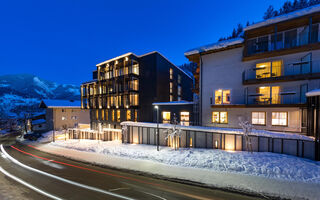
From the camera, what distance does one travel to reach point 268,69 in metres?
14.5

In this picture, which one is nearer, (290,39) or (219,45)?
(290,39)

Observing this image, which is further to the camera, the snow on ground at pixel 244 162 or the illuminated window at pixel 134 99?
the illuminated window at pixel 134 99

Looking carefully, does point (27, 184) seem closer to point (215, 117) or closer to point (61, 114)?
point (215, 117)

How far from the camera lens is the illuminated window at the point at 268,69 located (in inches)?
548

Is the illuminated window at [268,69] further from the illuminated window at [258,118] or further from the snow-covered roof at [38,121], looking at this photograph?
the snow-covered roof at [38,121]

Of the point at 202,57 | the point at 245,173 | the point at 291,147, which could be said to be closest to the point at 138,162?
the point at 245,173

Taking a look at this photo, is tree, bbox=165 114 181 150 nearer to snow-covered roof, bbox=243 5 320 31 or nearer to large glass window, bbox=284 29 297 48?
snow-covered roof, bbox=243 5 320 31

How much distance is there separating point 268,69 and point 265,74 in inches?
27.3

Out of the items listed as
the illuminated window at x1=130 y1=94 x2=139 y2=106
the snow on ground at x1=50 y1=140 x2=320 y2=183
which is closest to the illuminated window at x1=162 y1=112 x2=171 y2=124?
the snow on ground at x1=50 y1=140 x2=320 y2=183

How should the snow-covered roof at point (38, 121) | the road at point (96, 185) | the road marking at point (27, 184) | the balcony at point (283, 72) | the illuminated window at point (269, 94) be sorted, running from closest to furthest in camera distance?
the road at point (96, 185) < the road marking at point (27, 184) < the balcony at point (283, 72) < the illuminated window at point (269, 94) < the snow-covered roof at point (38, 121)

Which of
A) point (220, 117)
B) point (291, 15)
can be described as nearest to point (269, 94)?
point (220, 117)

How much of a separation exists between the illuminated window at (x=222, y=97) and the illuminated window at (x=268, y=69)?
153 inches

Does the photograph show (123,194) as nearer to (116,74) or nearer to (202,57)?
(202,57)

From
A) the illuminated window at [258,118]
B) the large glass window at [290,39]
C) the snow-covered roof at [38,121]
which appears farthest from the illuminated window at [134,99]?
the snow-covered roof at [38,121]
